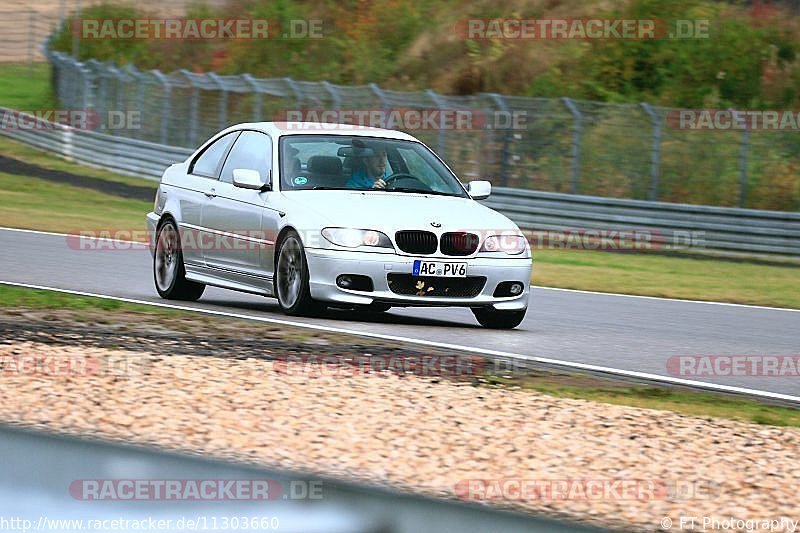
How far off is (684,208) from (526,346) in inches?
544

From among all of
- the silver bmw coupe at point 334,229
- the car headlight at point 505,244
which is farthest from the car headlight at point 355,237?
the car headlight at point 505,244

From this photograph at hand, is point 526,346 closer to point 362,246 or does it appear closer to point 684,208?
point 362,246

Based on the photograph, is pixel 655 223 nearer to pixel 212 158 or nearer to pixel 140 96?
pixel 212 158

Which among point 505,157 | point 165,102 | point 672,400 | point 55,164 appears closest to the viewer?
point 672,400

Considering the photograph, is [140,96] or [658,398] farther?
[140,96]

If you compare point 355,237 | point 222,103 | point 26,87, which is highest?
point 26,87

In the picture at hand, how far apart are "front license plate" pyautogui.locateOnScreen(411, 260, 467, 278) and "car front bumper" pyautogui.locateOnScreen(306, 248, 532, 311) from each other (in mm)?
33

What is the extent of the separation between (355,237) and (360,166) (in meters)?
1.18

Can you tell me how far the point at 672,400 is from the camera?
9078mm

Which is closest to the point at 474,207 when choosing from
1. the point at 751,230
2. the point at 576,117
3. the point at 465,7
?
the point at 751,230

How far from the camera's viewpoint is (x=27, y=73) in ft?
207

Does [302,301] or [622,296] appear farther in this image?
[622,296]

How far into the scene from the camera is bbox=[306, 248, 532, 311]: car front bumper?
11.2m

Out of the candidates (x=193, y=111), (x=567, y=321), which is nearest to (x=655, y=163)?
(x=193, y=111)
